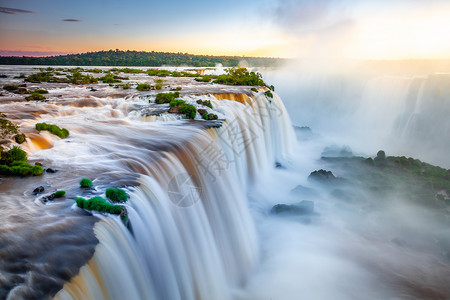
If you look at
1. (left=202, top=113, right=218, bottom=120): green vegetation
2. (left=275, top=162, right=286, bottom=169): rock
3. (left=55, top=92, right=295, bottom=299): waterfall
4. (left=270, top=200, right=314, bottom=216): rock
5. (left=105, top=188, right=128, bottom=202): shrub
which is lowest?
(left=275, top=162, right=286, bottom=169): rock

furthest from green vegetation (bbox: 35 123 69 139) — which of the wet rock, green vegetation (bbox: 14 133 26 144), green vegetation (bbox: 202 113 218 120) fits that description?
the wet rock

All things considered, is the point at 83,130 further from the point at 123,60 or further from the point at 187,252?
the point at 123,60

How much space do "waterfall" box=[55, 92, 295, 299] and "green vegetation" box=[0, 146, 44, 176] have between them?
3133mm

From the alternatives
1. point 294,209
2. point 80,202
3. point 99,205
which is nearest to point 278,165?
point 294,209

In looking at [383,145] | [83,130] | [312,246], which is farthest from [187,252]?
[383,145]

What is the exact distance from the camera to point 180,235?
762cm

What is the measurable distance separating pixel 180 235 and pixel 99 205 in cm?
254

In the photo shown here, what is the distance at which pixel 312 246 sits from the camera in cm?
1218

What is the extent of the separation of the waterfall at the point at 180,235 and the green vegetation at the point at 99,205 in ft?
0.79

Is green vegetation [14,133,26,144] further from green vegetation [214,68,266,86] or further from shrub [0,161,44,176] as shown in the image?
green vegetation [214,68,266,86]

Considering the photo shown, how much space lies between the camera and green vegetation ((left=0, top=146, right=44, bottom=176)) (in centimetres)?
772

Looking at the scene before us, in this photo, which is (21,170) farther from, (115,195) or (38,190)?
(115,195)

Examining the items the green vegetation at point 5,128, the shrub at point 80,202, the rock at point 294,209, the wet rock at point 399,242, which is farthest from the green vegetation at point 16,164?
the wet rock at point 399,242

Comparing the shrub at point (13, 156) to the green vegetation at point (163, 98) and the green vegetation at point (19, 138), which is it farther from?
the green vegetation at point (163, 98)
